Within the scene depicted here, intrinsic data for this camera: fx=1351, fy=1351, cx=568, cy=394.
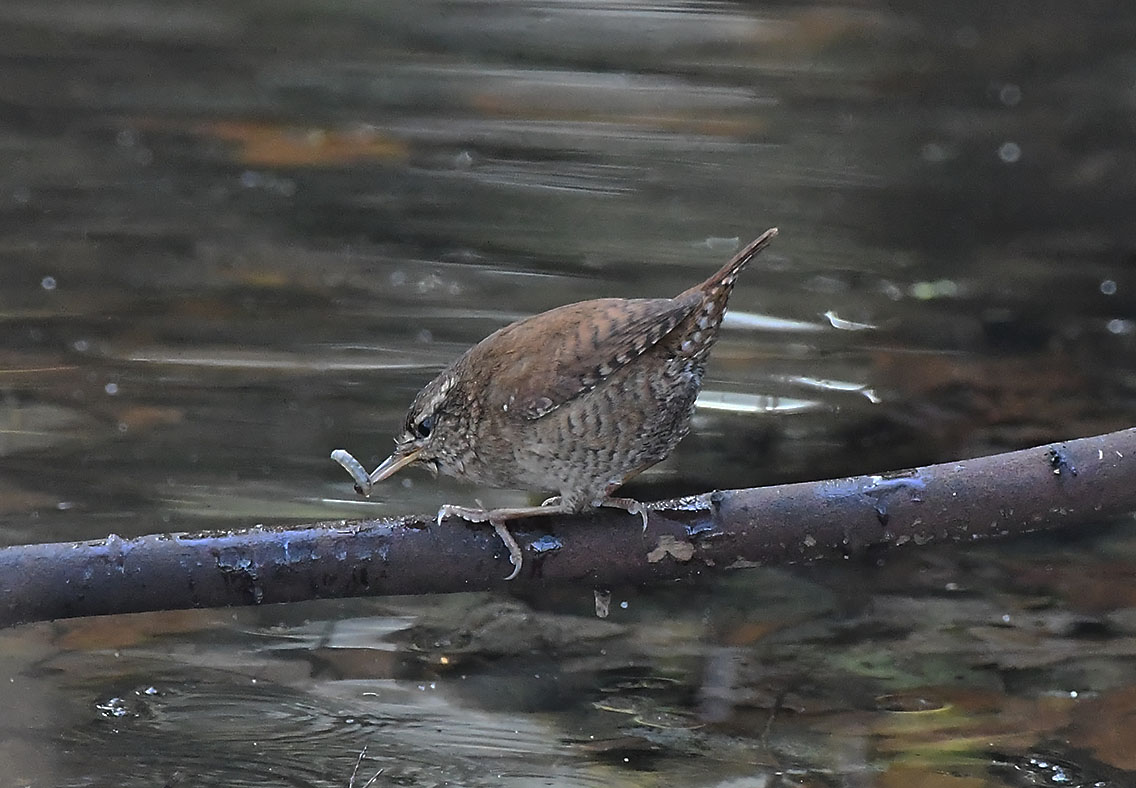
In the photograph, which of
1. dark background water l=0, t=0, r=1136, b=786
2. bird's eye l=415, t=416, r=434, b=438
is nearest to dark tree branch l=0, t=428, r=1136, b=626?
bird's eye l=415, t=416, r=434, b=438

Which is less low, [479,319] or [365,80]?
[365,80]

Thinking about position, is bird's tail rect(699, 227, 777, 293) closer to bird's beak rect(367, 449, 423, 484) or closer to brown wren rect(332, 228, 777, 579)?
brown wren rect(332, 228, 777, 579)

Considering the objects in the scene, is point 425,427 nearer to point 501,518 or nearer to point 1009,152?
point 501,518

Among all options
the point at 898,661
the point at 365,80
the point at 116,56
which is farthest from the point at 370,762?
the point at 116,56

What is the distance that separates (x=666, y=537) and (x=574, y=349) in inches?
21.0

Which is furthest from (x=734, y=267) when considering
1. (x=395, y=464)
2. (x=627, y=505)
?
(x=395, y=464)

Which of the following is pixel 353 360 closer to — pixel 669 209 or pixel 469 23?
pixel 669 209

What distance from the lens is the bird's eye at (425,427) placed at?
3377 mm

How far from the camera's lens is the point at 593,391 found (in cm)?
320

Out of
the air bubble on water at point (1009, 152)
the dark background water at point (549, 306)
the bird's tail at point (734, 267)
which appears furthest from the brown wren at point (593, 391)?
the air bubble on water at point (1009, 152)

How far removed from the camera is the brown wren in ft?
10.4

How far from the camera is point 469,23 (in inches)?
368

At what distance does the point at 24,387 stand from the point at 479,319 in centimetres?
196

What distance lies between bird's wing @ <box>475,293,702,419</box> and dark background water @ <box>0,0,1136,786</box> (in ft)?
3.88
